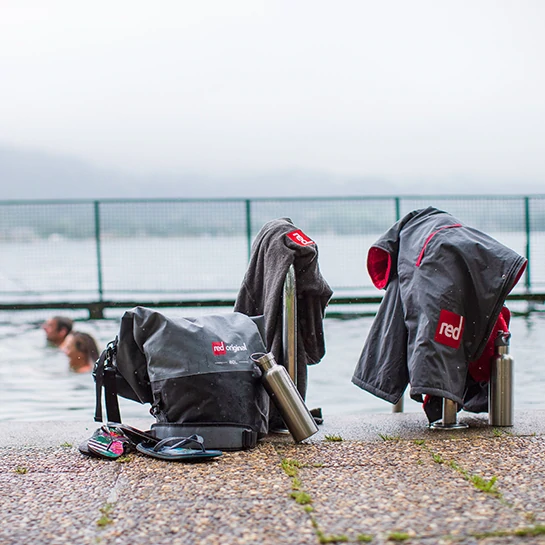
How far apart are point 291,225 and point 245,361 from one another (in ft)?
2.58

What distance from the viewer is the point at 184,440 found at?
3.33 metres

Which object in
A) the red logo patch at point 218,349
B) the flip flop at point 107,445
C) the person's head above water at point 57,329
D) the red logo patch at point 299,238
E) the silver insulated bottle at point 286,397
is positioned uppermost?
the red logo patch at point 299,238

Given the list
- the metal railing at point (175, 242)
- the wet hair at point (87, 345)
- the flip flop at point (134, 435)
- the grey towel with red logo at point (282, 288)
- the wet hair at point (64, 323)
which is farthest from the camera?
the metal railing at point (175, 242)

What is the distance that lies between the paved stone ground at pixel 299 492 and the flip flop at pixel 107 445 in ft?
0.20

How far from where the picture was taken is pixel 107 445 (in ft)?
11.1

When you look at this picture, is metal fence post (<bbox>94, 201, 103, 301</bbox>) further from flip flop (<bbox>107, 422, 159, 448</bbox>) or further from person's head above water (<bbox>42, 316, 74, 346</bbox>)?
flip flop (<bbox>107, 422, 159, 448</bbox>)

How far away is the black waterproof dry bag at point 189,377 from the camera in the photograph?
3.39 m

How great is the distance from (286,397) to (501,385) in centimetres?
110

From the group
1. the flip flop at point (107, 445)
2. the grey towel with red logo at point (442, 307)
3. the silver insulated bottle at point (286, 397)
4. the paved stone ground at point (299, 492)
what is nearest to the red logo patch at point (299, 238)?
the grey towel with red logo at point (442, 307)

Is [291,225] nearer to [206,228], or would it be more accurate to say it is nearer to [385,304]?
[385,304]

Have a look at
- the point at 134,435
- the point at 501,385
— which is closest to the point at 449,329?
the point at 501,385

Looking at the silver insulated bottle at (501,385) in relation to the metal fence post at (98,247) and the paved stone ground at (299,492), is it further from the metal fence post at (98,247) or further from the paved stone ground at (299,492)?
the metal fence post at (98,247)

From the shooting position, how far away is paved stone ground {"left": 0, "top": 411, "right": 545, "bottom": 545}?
2355 millimetres

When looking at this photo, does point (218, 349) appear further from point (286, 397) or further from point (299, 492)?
point (299, 492)
